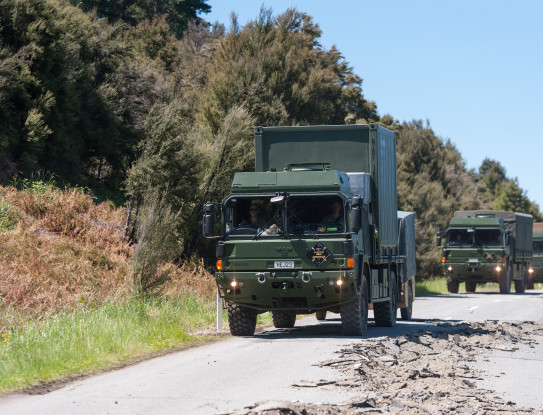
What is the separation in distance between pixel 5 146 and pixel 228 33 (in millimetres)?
16505

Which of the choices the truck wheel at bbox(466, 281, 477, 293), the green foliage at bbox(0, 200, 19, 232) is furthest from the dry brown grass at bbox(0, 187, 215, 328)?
the truck wheel at bbox(466, 281, 477, 293)

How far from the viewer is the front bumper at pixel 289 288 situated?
1427cm

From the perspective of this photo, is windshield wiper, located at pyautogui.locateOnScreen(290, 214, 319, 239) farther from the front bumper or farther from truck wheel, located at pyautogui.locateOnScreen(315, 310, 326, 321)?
truck wheel, located at pyautogui.locateOnScreen(315, 310, 326, 321)

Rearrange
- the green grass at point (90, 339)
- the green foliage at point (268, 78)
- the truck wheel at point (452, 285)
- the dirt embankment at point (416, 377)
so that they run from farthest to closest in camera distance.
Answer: the truck wheel at point (452, 285)
the green foliage at point (268, 78)
the green grass at point (90, 339)
the dirt embankment at point (416, 377)

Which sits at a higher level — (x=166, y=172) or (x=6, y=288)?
(x=166, y=172)

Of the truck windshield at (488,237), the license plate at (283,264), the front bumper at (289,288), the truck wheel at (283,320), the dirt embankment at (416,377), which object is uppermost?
the truck windshield at (488,237)

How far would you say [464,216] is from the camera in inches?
1570

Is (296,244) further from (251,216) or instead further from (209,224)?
(209,224)

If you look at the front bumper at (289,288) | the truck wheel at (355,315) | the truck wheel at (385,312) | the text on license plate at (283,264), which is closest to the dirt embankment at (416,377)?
the truck wheel at (355,315)

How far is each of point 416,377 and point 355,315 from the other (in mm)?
4798

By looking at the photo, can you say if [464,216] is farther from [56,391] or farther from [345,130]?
[56,391]

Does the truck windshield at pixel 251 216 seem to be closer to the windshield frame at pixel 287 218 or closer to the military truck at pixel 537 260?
the windshield frame at pixel 287 218

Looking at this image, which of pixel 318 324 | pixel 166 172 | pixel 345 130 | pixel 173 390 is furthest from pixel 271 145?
pixel 166 172

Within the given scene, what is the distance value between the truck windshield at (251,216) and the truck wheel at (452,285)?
2421cm
